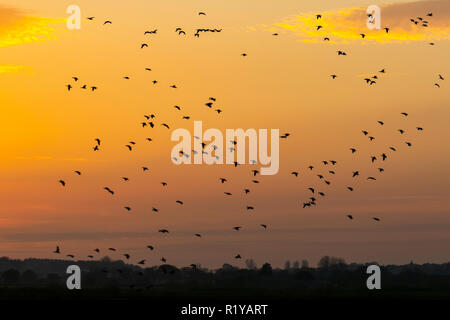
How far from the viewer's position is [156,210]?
118 metres

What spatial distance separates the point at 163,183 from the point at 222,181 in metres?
7.71
